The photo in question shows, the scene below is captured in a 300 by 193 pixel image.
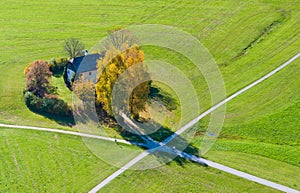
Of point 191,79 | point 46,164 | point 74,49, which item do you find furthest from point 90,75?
point 46,164

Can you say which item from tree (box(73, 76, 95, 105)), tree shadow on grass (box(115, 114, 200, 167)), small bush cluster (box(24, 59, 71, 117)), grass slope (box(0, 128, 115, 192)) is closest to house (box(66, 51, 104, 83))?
small bush cluster (box(24, 59, 71, 117))

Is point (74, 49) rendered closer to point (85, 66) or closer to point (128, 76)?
point (85, 66)

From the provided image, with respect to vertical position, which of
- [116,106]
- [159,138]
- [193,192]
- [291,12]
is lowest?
[193,192]

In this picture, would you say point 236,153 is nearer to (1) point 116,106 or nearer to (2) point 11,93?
(1) point 116,106

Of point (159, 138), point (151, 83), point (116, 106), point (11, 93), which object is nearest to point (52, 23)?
point (11, 93)

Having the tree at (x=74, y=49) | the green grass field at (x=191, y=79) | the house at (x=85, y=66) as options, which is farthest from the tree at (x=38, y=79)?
the tree at (x=74, y=49)

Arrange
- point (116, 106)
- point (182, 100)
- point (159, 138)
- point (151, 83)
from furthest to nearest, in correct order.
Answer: point (151, 83) → point (182, 100) → point (116, 106) → point (159, 138)

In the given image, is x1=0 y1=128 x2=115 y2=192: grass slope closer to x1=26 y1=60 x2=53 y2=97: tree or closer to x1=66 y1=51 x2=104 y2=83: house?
x1=26 y1=60 x2=53 y2=97: tree
